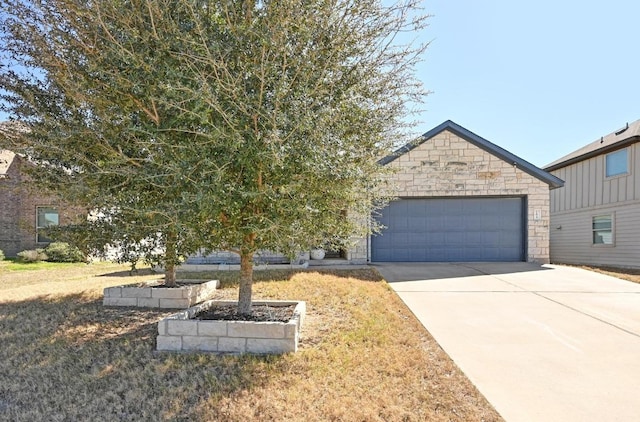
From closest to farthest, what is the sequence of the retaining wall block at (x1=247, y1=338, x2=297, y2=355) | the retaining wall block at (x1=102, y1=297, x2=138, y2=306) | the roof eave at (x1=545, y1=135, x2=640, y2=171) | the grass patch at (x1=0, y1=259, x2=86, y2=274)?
the retaining wall block at (x1=247, y1=338, x2=297, y2=355) < the retaining wall block at (x1=102, y1=297, x2=138, y2=306) < the grass patch at (x1=0, y1=259, x2=86, y2=274) < the roof eave at (x1=545, y1=135, x2=640, y2=171)

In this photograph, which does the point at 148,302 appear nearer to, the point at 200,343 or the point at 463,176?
Result: the point at 200,343

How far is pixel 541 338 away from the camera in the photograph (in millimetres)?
4602

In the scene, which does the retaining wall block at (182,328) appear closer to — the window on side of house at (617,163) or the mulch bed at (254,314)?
the mulch bed at (254,314)

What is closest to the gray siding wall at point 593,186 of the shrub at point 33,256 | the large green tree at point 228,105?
the large green tree at point 228,105

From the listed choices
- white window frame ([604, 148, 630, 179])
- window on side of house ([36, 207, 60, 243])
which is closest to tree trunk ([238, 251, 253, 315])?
white window frame ([604, 148, 630, 179])

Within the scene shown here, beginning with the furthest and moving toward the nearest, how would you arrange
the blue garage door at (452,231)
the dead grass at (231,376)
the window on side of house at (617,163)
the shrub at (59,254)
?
the shrub at (59,254) < the window on side of house at (617,163) < the blue garage door at (452,231) < the dead grass at (231,376)

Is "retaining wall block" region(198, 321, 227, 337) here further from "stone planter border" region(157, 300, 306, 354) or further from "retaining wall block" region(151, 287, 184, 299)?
"retaining wall block" region(151, 287, 184, 299)

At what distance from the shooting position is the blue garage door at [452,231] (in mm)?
11984

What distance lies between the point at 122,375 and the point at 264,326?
1423 mm

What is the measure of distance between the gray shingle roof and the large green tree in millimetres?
12831

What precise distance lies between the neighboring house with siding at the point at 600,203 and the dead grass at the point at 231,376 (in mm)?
12439

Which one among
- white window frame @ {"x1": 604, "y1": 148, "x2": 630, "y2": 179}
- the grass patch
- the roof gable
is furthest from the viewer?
white window frame @ {"x1": 604, "y1": 148, "x2": 630, "y2": 179}

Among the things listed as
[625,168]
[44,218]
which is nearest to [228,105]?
[625,168]

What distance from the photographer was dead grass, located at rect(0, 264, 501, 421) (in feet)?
9.66
